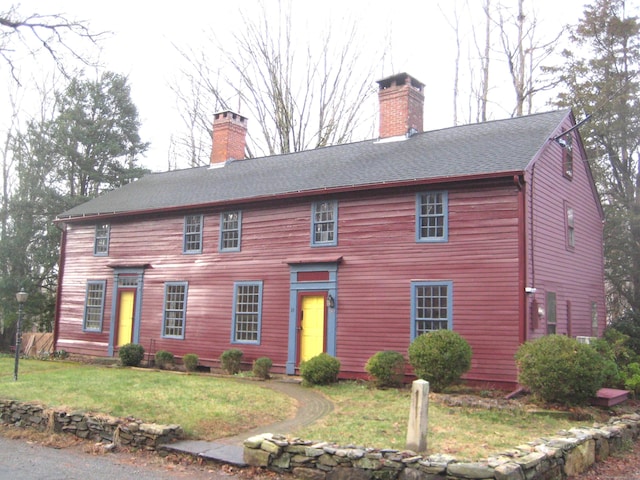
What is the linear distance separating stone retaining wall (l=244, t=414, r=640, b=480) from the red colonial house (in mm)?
4658

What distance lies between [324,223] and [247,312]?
Result: 3383 millimetres

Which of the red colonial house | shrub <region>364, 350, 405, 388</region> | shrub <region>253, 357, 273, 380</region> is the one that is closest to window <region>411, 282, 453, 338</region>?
the red colonial house

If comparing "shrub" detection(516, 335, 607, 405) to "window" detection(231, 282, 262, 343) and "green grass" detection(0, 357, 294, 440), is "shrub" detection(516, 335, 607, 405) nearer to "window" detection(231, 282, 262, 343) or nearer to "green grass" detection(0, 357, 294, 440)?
"green grass" detection(0, 357, 294, 440)

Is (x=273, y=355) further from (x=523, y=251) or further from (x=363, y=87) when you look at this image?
(x=363, y=87)

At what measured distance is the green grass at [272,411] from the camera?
8.16 m

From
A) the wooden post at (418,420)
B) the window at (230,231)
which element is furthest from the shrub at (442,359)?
the window at (230,231)

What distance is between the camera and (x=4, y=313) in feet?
81.9

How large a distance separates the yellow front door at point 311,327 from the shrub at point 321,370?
1270 mm

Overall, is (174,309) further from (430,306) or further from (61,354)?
(430,306)

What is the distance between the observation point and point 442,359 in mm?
11430

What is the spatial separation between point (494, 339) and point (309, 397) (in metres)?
4.07

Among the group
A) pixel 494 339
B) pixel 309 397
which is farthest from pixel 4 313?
pixel 494 339

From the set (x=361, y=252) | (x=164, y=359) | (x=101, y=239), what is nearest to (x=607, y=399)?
(x=361, y=252)

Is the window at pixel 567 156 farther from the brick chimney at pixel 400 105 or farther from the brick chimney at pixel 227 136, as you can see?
the brick chimney at pixel 227 136
